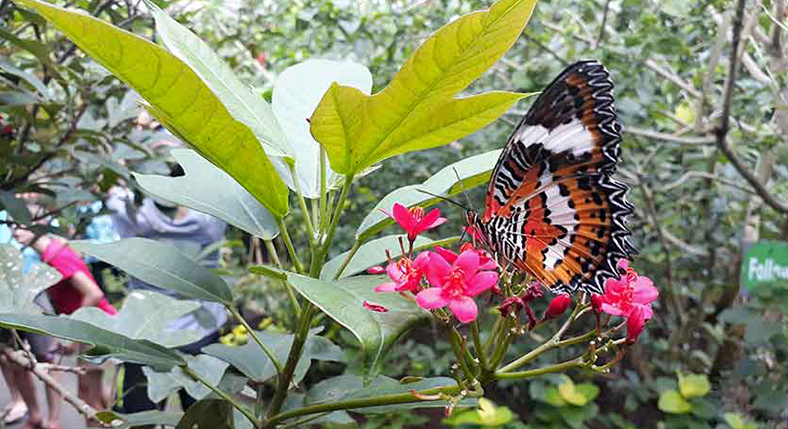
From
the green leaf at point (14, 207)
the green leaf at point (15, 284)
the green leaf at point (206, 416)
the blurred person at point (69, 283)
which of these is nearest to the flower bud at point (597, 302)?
the green leaf at point (206, 416)

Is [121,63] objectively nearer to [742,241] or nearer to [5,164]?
[5,164]

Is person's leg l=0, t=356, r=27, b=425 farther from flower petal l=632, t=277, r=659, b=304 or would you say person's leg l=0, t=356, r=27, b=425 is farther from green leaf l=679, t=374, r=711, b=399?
flower petal l=632, t=277, r=659, b=304

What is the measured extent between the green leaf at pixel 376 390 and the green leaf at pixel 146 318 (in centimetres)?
29

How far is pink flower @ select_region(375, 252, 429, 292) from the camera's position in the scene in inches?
25.9

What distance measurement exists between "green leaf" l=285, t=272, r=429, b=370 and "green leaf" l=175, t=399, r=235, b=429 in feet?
0.87

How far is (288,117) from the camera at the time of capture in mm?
878

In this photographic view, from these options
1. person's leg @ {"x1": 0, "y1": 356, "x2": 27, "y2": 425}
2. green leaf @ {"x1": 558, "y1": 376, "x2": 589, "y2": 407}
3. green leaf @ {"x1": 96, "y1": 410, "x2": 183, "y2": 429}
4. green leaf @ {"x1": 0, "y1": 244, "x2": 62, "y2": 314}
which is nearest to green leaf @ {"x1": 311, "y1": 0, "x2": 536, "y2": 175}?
green leaf @ {"x1": 96, "y1": 410, "x2": 183, "y2": 429}

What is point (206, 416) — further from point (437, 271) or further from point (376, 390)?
point (437, 271)

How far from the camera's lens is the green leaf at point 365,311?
21.6 inches

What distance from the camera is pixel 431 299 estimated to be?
0.62 meters

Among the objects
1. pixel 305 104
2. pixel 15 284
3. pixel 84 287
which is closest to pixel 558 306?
pixel 305 104

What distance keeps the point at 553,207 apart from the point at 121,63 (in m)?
0.49

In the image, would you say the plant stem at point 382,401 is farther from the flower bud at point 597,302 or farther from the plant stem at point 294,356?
the flower bud at point 597,302

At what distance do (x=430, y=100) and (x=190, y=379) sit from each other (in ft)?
1.99
